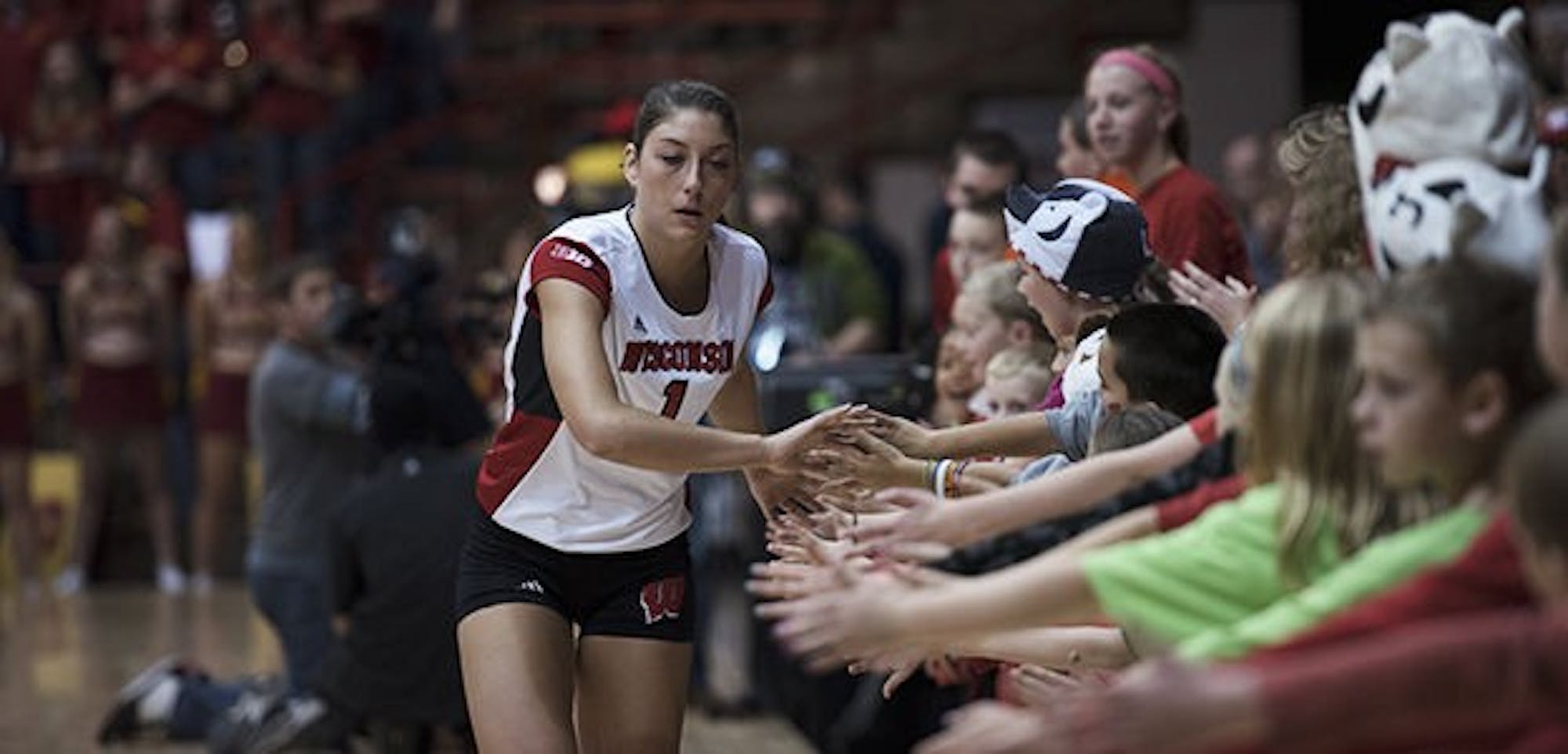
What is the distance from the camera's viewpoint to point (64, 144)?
1588cm

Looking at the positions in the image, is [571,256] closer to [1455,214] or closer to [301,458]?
[1455,214]

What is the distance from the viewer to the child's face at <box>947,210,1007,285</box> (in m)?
7.88

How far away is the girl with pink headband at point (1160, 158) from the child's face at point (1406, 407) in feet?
10.2

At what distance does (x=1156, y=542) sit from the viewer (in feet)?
13.0

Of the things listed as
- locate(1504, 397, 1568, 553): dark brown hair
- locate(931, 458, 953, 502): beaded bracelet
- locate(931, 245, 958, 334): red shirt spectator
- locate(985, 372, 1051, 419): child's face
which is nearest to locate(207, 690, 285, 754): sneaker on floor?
locate(931, 245, 958, 334): red shirt spectator

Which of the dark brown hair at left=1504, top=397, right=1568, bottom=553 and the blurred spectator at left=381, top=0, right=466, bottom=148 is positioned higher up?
the blurred spectator at left=381, top=0, right=466, bottom=148

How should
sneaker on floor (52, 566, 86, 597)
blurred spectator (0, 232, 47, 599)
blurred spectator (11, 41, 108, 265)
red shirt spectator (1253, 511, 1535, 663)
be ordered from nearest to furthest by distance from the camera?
red shirt spectator (1253, 511, 1535, 663) → blurred spectator (0, 232, 47, 599) → sneaker on floor (52, 566, 86, 597) → blurred spectator (11, 41, 108, 265)

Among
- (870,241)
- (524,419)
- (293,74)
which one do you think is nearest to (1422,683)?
(524,419)

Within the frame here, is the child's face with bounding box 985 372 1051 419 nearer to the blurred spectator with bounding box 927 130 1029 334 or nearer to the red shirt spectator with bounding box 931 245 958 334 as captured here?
the red shirt spectator with bounding box 931 245 958 334

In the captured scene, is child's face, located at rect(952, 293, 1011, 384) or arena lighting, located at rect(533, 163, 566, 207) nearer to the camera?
child's face, located at rect(952, 293, 1011, 384)

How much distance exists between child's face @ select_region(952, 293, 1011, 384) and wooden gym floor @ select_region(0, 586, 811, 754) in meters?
2.82

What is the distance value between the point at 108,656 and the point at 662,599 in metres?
6.99

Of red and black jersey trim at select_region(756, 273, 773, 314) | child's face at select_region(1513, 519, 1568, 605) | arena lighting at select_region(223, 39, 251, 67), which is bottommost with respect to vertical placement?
child's face at select_region(1513, 519, 1568, 605)

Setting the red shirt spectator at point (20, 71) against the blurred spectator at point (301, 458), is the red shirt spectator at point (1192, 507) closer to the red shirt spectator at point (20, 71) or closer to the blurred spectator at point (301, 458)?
the blurred spectator at point (301, 458)
